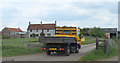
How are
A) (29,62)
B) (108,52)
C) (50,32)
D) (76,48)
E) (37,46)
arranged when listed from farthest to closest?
(50,32) → (37,46) → (76,48) → (108,52) → (29,62)

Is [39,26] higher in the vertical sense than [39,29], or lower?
higher

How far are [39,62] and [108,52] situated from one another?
6847 mm

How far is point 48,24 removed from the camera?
85.5 meters

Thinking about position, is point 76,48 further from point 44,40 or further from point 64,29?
point 44,40

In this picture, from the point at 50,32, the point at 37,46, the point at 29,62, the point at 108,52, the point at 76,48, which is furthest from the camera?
the point at 50,32

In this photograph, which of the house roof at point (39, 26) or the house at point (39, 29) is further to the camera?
the house roof at point (39, 26)

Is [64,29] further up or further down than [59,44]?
further up

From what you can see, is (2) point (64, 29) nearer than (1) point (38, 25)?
Yes

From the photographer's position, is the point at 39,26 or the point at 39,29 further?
the point at 39,26

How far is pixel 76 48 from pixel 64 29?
243 centimetres

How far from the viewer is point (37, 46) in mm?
22891

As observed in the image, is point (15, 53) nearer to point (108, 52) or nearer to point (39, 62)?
point (39, 62)

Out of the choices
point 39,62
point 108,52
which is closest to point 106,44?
point 108,52

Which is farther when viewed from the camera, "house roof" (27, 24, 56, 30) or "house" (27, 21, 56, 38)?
"house roof" (27, 24, 56, 30)
